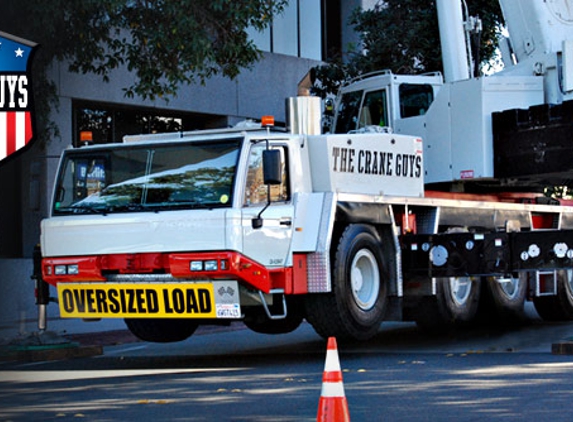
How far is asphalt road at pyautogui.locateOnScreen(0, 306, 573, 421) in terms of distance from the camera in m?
9.01

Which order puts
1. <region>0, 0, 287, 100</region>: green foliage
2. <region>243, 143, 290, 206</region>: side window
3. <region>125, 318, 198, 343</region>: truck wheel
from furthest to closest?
<region>0, 0, 287, 100</region>: green foliage → <region>125, 318, 198, 343</region>: truck wheel → <region>243, 143, 290, 206</region>: side window

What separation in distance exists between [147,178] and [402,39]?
13071mm

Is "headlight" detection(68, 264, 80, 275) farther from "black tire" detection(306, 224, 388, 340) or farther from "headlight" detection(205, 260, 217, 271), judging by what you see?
"black tire" detection(306, 224, 388, 340)

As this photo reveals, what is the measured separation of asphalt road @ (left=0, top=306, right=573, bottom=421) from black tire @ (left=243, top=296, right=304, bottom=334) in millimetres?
300

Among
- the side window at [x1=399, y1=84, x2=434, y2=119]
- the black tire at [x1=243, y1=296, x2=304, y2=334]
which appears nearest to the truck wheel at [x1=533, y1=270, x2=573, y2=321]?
the side window at [x1=399, y1=84, x2=434, y2=119]

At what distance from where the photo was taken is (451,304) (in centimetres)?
1513

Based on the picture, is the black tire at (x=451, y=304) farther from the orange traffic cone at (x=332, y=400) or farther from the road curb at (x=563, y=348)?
the orange traffic cone at (x=332, y=400)

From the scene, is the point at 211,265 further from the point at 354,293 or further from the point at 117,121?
the point at 117,121

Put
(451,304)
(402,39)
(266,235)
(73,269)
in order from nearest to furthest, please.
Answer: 1. (266,235)
2. (73,269)
3. (451,304)
4. (402,39)

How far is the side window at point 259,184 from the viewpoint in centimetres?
1232

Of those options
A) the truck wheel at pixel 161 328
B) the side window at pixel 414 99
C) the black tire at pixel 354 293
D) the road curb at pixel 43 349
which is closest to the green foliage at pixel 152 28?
the side window at pixel 414 99

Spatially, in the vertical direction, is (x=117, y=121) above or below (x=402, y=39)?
below

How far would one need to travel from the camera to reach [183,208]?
12.3 m

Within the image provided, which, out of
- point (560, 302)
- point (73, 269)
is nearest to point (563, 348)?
point (560, 302)
